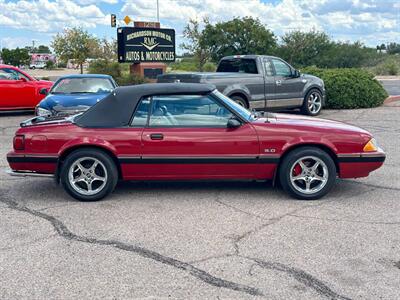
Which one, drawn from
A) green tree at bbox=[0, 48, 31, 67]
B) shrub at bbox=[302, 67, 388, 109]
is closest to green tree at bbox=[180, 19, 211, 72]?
shrub at bbox=[302, 67, 388, 109]

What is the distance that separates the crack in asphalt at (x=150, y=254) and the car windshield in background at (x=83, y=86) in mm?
5613

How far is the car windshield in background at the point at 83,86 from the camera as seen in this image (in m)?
10.8

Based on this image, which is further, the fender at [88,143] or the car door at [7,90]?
the car door at [7,90]

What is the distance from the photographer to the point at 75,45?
35531 millimetres

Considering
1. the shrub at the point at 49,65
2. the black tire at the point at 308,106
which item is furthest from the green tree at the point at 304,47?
the shrub at the point at 49,65

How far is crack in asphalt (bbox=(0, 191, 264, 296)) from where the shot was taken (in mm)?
3629

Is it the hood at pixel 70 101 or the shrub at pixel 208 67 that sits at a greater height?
the shrub at pixel 208 67

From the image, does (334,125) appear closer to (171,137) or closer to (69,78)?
(171,137)

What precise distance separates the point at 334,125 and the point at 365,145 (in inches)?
18.0

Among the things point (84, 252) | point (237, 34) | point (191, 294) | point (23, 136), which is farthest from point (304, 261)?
point (237, 34)

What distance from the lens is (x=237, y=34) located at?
29.4 m

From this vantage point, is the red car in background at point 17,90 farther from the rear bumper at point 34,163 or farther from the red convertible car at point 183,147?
the red convertible car at point 183,147

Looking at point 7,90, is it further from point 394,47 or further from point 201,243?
point 394,47

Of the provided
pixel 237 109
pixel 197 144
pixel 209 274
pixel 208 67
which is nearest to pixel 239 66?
pixel 237 109
